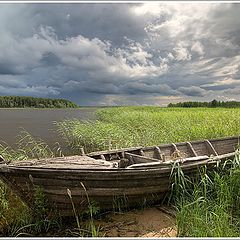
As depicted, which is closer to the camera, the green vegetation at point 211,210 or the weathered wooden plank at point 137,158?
the green vegetation at point 211,210

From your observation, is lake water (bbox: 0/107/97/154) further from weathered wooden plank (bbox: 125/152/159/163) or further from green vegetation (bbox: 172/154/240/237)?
green vegetation (bbox: 172/154/240/237)

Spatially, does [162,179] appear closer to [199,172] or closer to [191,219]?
[199,172]

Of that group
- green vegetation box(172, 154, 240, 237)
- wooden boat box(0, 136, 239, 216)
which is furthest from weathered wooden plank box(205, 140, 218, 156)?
green vegetation box(172, 154, 240, 237)

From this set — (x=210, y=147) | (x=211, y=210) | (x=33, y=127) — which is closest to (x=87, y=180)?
(x=211, y=210)

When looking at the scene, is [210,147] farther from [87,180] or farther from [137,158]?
[87,180]

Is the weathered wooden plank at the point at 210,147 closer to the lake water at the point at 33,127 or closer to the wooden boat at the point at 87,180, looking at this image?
the wooden boat at the point at 87,180

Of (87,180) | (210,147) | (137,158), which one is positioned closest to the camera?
(87,180)

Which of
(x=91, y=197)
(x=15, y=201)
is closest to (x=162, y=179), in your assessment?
(x=91, y=197)

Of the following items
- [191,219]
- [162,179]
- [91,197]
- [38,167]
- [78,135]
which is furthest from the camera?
[78,135]

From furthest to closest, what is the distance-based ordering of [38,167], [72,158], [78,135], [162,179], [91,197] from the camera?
[78,135]
[72,158]
[162,179]
[91,197]
[38,167]

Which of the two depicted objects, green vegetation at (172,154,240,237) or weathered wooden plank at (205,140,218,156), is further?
weathered wooden plank at (205,140,218,156)

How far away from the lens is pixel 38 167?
5.06 meters

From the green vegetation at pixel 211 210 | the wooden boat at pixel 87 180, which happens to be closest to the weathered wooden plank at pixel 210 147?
the wooden boat at pixel 87 180

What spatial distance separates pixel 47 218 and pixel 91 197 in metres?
0.80
